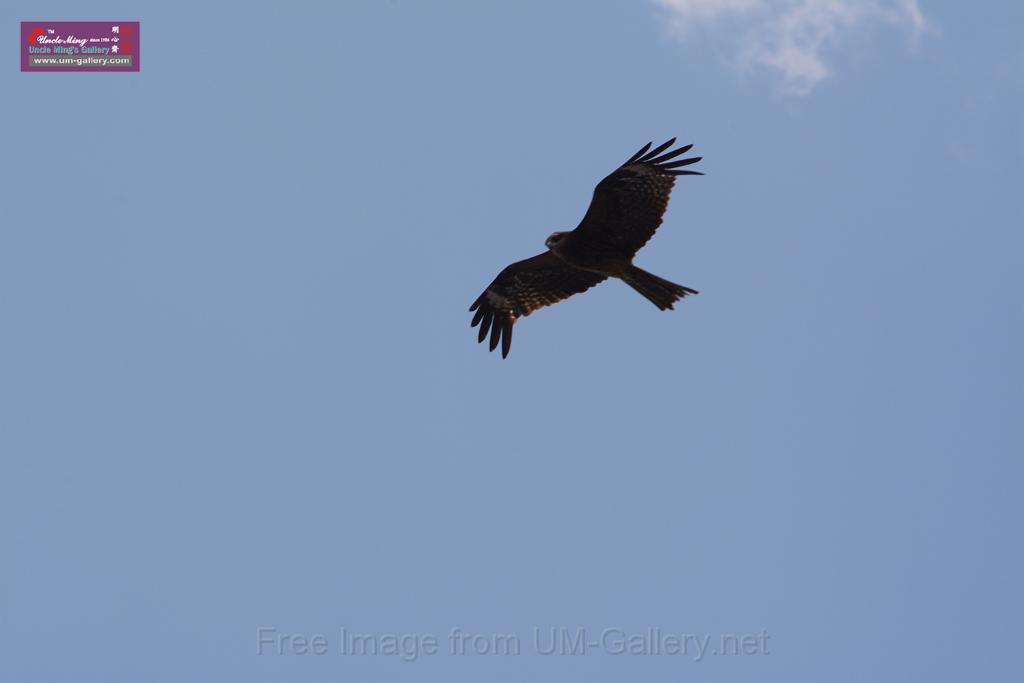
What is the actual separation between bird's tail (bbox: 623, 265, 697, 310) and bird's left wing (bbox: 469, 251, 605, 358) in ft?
5.13

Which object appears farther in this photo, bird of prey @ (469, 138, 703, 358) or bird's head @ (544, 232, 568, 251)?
bird's head @ (544, 232, 568, 251)

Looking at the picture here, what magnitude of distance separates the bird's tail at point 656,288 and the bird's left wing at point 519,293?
5.13 feet

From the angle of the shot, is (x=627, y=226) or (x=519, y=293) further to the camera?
(x=519, y=293)

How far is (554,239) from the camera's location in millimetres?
18328

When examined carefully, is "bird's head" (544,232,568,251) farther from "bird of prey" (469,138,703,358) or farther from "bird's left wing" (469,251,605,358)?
"bird's left wing" (469,251,605,358)

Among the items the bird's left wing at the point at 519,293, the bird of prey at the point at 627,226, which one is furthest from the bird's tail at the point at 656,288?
the bird's left wing at the point at 519,293

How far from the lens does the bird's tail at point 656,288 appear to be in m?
17.2

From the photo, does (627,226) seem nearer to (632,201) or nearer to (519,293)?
(632,201)

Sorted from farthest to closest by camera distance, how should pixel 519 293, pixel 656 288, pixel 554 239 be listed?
pixel 519 293 → pixel 554 239 → pixel 656 288

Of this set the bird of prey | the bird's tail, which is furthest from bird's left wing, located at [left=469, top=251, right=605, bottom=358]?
the bird's tail

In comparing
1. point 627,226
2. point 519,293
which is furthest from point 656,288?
point 519,293

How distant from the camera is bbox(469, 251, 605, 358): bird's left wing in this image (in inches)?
760

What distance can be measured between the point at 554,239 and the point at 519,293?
132 centimetres

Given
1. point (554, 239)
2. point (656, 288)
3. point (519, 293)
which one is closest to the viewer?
point (656, 288)
